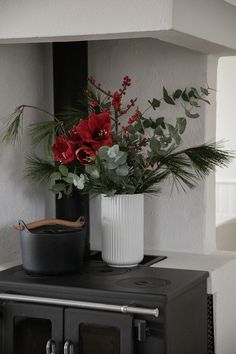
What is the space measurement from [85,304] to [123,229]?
0.46 meters

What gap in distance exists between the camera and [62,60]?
3.08 meters

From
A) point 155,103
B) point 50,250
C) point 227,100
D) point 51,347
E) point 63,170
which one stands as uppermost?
point 227,100

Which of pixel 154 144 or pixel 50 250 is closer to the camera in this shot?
pixel 50 250

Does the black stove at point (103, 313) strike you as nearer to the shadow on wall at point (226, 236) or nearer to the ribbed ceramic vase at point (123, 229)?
the ribbed ceramic vase at point (123, 229)

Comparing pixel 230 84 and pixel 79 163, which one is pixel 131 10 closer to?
pixel 79 163

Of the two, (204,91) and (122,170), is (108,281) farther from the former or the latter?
(204,91)

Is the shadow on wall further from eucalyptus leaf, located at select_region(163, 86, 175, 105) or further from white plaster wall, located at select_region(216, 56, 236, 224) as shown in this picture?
white plaster wall, located at select_region(216, 56, 236, 224)

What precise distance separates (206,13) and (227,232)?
1.87 meters

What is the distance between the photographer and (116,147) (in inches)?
105

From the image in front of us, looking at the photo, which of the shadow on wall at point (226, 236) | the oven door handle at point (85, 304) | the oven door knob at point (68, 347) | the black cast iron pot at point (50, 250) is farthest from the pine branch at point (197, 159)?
the shadow on wall at point (226, 236)

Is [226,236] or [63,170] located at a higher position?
[63,170]

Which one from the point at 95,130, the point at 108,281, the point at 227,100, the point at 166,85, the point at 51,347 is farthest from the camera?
the point at 227,100

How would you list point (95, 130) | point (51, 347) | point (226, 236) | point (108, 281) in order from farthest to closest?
point (226, 236) → point (95, 130) → point (108, 281) → point (51, 347)

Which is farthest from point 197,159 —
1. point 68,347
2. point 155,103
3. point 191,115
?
point 68,347
